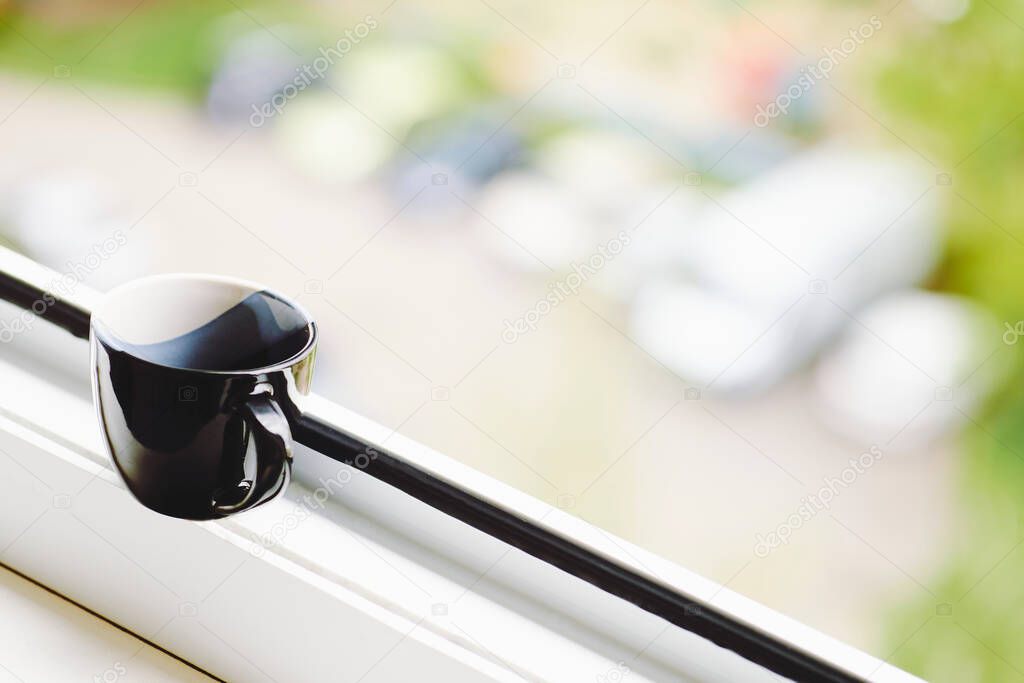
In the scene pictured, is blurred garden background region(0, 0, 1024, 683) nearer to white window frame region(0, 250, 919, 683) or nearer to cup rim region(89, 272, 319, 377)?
white window frame region(0, 250, 919, 683)

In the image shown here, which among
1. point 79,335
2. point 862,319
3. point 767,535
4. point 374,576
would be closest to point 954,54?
point 862,319

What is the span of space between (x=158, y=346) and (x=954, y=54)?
0.49m

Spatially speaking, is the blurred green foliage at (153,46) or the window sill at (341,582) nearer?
the window sill at (341,582)

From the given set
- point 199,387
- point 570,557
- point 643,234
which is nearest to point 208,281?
point 199,387

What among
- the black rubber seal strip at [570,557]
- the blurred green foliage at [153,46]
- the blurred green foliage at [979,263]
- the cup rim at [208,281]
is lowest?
the blurred green foliage at [153,46]

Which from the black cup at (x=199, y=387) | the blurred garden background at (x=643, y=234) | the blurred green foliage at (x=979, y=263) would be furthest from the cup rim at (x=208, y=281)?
the blurred green foliage at (x=979, y=263)

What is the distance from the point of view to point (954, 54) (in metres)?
0.49

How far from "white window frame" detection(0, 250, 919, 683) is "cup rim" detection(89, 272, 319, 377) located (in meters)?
0.13

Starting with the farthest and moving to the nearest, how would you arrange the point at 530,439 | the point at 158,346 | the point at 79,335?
the point at 530,439 → the point at 79,335 → the point at 158,346

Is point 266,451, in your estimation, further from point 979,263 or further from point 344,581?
point 979,263

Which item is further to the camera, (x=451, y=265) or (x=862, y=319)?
(x=451, y=265)

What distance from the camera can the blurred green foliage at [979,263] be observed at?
48 cm

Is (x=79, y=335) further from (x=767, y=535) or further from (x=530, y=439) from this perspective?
(x=767, y=535)

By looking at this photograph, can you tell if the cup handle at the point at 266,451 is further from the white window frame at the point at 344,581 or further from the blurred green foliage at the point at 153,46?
the blurred green foliage at the point at 153,46
